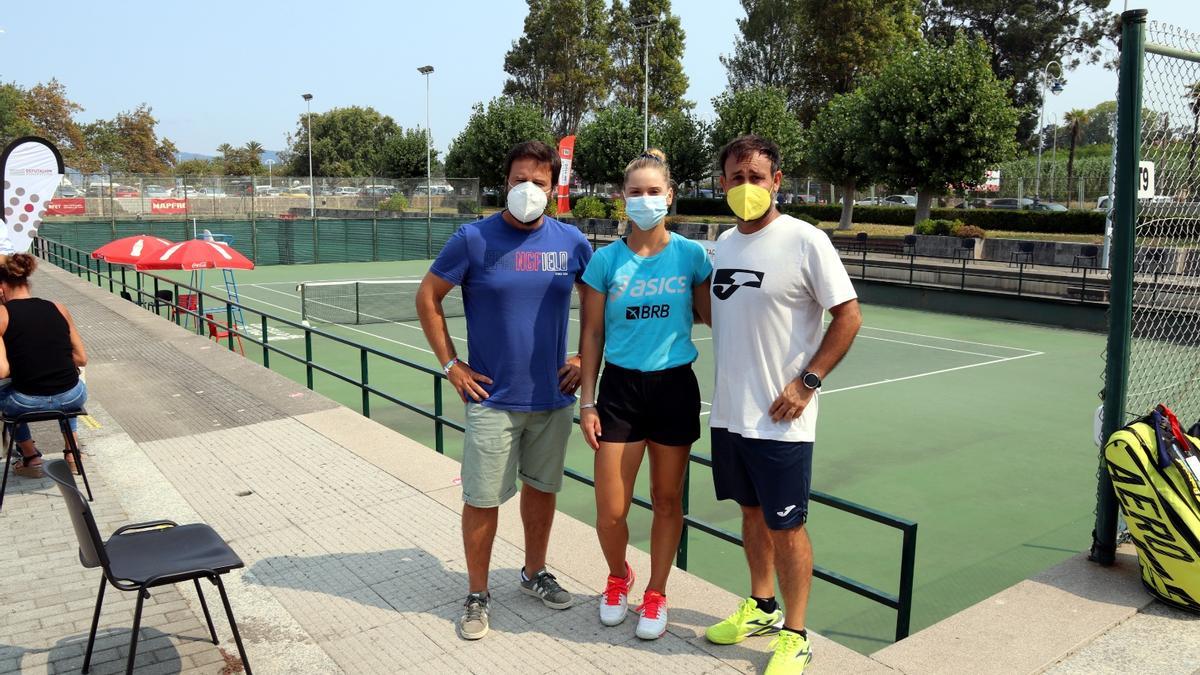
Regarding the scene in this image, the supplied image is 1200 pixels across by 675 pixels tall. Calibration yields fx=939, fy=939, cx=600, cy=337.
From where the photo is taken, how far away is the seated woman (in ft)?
20.4

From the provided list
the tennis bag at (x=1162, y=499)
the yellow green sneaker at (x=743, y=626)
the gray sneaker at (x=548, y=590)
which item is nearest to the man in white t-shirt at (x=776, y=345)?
the yellow green sneaker at (x=743, y=626)

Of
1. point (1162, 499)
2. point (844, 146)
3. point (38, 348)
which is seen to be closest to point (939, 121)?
point (844, 146)

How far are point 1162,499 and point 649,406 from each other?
240 centimetres

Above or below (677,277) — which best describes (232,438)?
below

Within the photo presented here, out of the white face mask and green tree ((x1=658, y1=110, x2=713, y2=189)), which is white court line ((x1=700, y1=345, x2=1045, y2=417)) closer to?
the white face mask

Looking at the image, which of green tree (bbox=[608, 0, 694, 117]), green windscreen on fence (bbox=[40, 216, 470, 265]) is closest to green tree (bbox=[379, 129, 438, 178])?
green tree (bbox=[608, 0, 694, 117])

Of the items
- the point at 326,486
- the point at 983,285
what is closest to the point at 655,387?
the point at 326,486

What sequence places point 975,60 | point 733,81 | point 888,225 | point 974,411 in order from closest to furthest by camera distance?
point 974,411, point 975,60, point 888,225, point 733,81

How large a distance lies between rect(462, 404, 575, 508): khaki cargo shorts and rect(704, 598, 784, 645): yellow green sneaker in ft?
3.08

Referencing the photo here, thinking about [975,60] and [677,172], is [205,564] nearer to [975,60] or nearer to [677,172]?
[975,60]

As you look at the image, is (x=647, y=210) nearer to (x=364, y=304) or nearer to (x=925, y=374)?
(x=925, y=374)

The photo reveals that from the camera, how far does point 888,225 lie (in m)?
48.4

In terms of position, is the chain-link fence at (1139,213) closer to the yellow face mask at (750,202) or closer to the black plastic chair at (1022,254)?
the yellow face mask at (750,202)

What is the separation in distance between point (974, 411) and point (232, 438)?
9896 mm
